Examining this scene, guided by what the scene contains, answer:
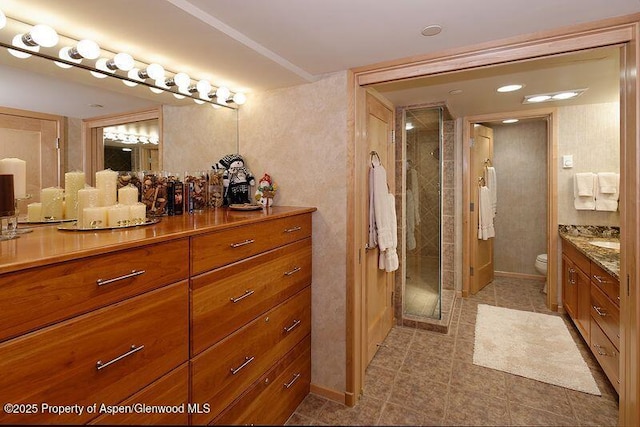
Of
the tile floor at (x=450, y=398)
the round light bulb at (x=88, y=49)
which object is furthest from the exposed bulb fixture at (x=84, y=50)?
the tile floor at (x=450, y=398)

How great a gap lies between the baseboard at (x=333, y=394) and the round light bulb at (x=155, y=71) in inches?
85.8

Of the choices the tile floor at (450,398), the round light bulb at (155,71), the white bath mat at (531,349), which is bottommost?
the tile floor at (450,398)

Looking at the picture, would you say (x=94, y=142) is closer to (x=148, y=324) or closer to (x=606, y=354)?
(x=148, y=324)

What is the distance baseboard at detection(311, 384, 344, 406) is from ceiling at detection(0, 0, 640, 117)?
207cm

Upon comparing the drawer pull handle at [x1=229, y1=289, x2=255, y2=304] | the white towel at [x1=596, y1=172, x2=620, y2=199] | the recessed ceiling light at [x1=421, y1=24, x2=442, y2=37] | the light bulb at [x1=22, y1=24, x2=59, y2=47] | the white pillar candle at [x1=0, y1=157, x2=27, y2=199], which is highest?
the recessed ceiling light at [x1=421, y1=24, x2=442, y2=37]

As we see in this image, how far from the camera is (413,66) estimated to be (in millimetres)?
1881

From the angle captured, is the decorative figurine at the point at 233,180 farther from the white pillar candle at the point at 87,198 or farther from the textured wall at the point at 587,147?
the textured wall at the point at 587,147

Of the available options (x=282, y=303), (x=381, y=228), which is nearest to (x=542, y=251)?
(x=381, y=228)

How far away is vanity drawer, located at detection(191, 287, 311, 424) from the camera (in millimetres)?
1326

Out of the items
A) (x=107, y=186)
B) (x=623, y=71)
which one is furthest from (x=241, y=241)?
(x=623, y=71)

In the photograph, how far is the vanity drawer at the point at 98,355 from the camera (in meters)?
0.80

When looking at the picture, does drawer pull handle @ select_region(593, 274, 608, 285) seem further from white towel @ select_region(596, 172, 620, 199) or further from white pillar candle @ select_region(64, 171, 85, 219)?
white pillar candle @ select_region(64, 171, 85, 219)

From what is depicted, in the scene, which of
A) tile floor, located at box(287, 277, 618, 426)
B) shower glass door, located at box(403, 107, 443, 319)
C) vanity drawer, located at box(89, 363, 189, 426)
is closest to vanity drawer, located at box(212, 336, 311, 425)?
tile floor, located at box(287, 277, 618, 426)

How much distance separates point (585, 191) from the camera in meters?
3.25
